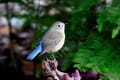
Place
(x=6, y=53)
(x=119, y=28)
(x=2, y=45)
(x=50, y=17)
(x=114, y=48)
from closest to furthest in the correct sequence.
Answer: (x=119, y=28) < (x=114, y=48) < (x=50, y=17) < (x=6, y=53) < (x=2, y=45)

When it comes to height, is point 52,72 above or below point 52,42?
below

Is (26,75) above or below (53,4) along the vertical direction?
below

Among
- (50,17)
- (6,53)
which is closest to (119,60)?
(50,17)

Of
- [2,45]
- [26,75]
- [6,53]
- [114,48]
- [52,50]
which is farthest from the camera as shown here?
[2,45]

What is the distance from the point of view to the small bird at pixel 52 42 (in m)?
1.62

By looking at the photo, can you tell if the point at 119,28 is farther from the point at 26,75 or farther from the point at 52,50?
the point at 26,75

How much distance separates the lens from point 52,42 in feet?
5.37

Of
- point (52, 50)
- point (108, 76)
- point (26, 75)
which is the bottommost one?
point (26, 75)

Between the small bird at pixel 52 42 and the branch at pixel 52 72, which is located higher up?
the small bird at pixel 52 42

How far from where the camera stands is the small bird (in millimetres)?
1622

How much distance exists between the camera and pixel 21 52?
4.30 meters

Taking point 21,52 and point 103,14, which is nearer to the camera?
point 103,14

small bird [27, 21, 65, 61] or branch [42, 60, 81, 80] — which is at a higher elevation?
small bird [27, 21, 65, 61]

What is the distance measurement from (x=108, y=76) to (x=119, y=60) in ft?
0.70
